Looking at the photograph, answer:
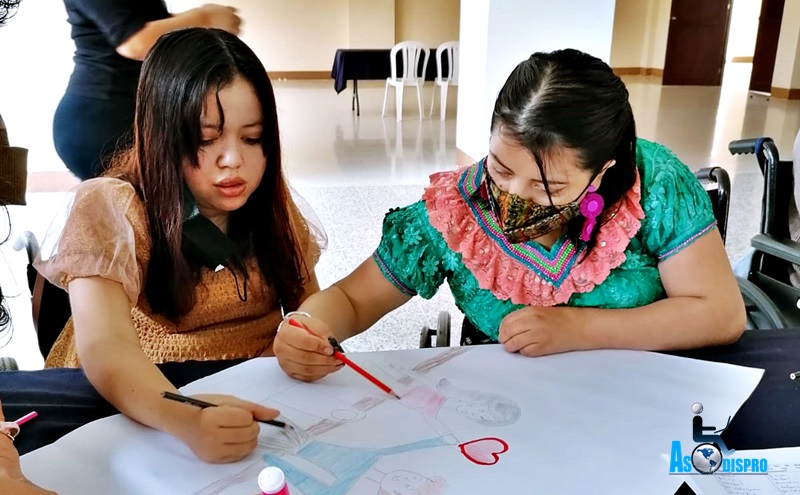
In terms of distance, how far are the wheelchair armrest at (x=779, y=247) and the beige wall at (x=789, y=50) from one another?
7.63m

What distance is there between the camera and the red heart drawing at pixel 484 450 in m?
0.63

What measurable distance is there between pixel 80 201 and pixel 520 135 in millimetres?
617

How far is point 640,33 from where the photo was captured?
10.8m

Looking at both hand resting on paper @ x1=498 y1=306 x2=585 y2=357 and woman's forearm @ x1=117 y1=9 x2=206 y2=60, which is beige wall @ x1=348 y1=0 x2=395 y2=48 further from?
hand resting on paper @ x1=498 y1=306 x2=585 y2=357

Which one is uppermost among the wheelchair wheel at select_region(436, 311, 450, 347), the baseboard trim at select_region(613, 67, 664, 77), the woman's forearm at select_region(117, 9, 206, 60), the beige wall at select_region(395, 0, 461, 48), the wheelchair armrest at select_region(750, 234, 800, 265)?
the beige wall at select_region(395, 0, 461, 48)

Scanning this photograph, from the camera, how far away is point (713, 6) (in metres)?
9.64

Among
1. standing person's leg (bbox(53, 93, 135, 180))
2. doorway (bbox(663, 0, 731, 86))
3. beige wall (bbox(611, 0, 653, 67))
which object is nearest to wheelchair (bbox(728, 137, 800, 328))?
standing person's leg (bbox(53, 93, 135, 180))

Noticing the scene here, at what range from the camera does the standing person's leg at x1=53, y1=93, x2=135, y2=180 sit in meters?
1.46

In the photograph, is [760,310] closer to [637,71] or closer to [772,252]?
[772,252]

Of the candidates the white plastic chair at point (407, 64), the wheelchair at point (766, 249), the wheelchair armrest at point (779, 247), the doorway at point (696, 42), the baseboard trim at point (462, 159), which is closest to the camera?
the wheelchair at point (766, 249)

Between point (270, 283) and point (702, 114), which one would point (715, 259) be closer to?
point (270, 283)

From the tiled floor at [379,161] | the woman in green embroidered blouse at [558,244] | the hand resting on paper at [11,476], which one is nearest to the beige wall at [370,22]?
the tiled floor at [379,161]

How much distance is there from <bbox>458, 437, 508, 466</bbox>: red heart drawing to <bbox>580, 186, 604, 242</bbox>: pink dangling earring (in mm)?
392

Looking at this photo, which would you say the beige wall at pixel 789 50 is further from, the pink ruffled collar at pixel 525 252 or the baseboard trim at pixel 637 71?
the pink ruffled collar at pixel 525 252
